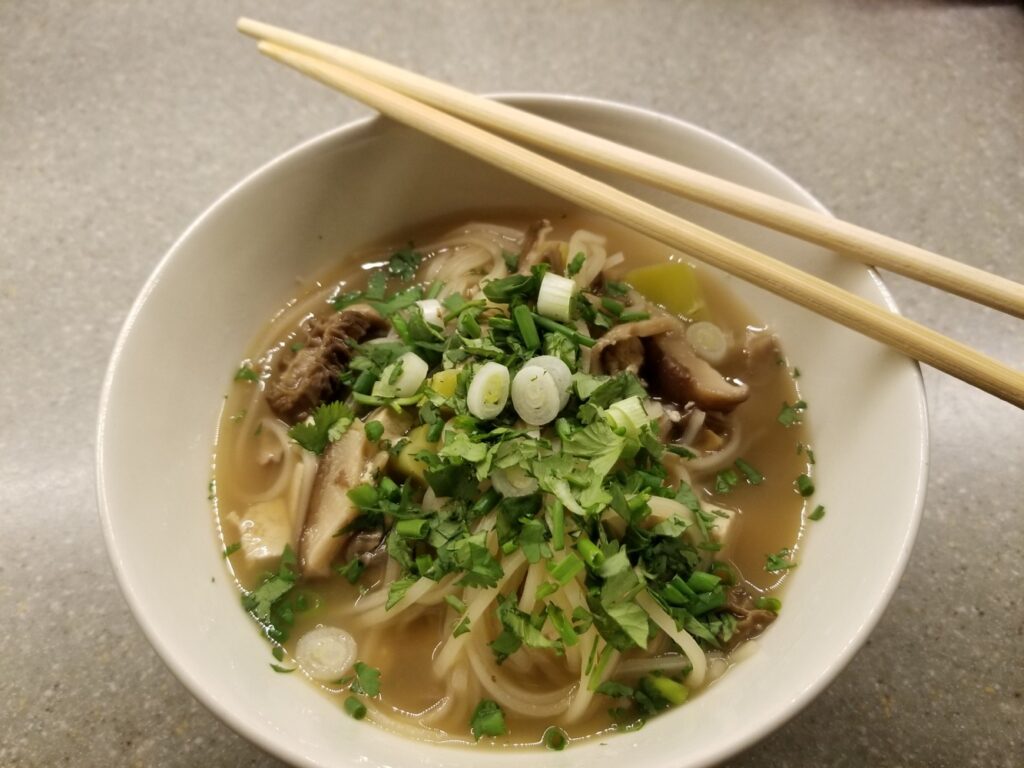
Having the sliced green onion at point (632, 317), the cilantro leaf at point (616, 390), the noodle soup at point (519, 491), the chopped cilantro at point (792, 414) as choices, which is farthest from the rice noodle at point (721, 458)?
the sliced green onion at point (632, 317)

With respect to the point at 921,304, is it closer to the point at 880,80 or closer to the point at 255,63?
the point at 880,80

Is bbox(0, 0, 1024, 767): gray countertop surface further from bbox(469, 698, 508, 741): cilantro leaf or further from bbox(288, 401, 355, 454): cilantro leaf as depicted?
bbox(288, 401, 355, 454): cilantro leaf

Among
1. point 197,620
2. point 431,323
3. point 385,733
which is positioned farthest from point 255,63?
point 385,733

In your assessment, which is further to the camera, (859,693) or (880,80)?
(880,80)

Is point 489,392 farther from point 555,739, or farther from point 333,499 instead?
point 555,739

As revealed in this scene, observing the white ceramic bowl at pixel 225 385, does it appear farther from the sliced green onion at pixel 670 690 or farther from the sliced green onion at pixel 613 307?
the sliced green onion at pixel 613 307

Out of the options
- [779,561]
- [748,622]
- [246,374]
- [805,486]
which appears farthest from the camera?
[246,374]

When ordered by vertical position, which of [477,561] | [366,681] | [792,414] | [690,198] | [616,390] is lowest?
[366,681]

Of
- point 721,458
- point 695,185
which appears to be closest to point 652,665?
point 721,458
